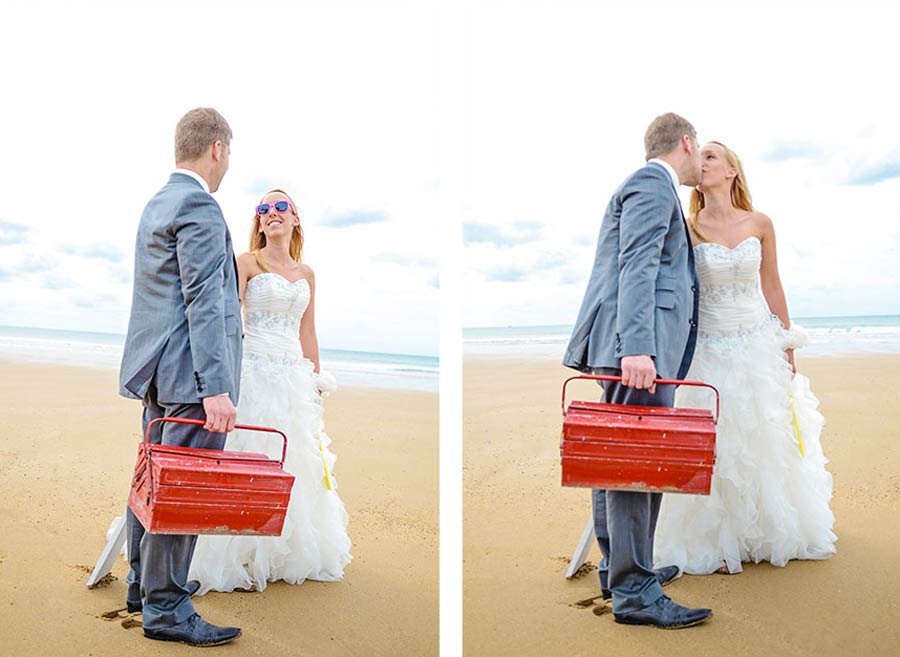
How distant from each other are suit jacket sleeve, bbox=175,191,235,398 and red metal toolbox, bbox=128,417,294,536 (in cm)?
14

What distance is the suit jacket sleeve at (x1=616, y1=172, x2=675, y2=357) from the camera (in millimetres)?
2633

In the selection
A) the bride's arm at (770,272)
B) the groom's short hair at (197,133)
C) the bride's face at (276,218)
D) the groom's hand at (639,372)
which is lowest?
the groom's hand at (639,372)

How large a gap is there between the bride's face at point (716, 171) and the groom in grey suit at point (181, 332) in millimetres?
1649

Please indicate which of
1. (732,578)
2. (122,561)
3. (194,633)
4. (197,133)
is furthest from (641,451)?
(122,561)

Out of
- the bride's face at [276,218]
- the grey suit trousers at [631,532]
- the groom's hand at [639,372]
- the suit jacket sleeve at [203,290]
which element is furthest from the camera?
the bride's face at [276,218]

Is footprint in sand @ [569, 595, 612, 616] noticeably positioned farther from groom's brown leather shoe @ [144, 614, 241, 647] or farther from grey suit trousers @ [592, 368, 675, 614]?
groom's brown leather shoe @ [144, 614, 241, 647]

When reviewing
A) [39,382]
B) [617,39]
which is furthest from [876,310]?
[39,382]

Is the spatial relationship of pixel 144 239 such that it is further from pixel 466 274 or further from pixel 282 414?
pixel 466 274

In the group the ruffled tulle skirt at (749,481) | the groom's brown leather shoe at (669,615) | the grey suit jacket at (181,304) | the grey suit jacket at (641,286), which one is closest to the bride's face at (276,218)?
the grey suit jacket at (181,304)

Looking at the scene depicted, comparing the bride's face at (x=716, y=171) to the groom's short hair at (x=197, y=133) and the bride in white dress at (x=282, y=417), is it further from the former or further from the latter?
the groom's short hair at (x=197, y=133)

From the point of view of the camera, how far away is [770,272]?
3.17m

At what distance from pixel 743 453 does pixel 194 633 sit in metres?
1.85

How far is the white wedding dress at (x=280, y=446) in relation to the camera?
315 cm

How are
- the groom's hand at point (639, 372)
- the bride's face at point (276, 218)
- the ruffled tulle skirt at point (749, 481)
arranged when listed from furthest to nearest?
the bride's face at point (276, 218), the ruffled tulle skirt at point (749, 481), the groom's hand at point (639, 372)
